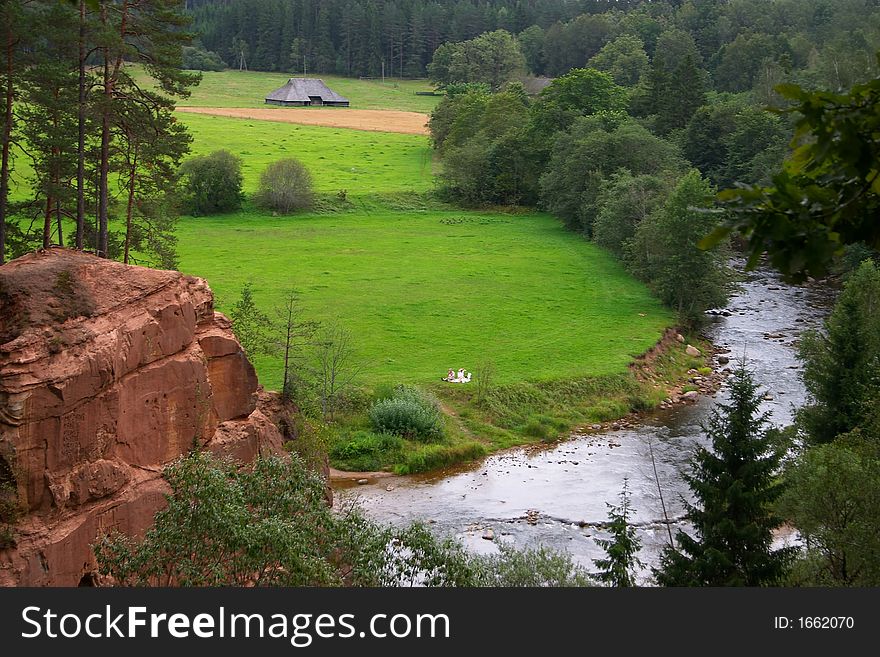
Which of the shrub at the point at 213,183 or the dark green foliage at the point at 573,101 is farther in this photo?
the dark green foliage at the point at 573,101

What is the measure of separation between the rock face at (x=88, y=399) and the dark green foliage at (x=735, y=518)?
11.5m

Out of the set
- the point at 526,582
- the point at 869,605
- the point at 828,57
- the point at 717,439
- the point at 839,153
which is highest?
the point at 828,57

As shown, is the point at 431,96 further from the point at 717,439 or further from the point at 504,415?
the point at 717,439

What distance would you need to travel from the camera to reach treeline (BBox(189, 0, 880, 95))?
4387 inches

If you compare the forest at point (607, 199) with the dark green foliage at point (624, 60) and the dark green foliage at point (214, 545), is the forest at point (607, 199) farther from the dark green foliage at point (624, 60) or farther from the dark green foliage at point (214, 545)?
the dark green foliage at point (624, 60)

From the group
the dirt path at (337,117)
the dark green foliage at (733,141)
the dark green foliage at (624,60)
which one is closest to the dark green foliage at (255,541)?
the dark green foliage at (733,141)

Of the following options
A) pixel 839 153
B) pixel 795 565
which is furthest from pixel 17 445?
pixel 795 565

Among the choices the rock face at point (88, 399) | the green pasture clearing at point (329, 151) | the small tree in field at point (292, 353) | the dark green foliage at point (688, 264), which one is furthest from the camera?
the green pasture clearing at point (329, 151)

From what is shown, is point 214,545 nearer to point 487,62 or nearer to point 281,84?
point 487,62

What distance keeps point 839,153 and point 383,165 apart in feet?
303

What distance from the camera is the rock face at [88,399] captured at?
58.4 ft

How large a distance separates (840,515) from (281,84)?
473ft

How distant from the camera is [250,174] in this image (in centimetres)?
8681

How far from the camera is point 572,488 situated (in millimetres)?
35969
